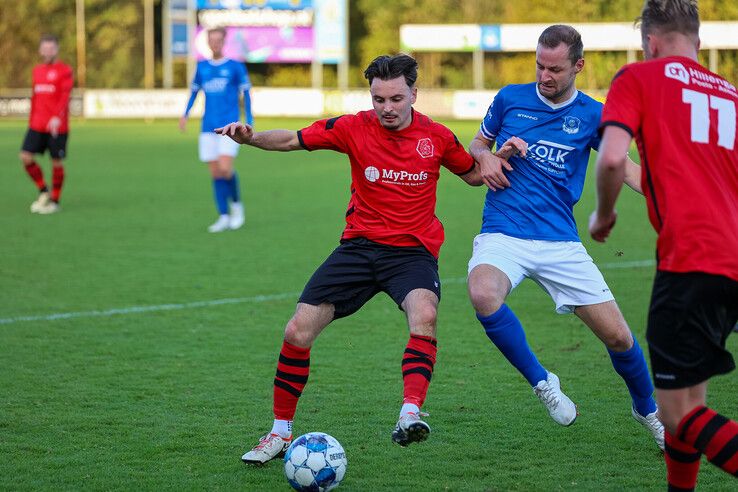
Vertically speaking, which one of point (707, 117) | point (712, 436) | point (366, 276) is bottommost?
point (712, 436)

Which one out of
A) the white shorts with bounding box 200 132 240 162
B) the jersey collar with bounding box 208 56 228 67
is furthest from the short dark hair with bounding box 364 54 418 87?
the jersey collar with bounding box 208 56 228 67

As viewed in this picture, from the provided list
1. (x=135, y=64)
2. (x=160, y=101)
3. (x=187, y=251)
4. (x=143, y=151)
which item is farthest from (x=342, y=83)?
(x=187, y=251)

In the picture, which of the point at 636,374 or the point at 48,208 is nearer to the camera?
the point at 636,374

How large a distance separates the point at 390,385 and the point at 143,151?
20.1m

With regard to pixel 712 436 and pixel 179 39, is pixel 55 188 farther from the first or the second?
pixel 179 39

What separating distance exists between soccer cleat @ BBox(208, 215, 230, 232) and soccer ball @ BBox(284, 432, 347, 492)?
833 cm

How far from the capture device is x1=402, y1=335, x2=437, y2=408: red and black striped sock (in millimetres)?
4520

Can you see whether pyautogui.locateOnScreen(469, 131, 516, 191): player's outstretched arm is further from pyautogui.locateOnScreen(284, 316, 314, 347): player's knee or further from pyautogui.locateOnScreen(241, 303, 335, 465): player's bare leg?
pyautogui.locateOnScreen(284, 316, 314, 347): player's knee

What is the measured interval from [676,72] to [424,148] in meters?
1.56

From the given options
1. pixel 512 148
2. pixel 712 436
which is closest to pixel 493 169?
pixel 512 148

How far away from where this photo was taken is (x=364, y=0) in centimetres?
5519

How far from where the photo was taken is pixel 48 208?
14312 millimetres

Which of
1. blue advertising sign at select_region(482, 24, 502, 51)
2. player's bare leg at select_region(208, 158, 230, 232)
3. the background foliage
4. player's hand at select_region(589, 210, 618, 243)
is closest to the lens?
player's hand at select_region(589, 210, 618, 243)

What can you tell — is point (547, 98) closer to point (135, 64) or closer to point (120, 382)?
point (120, 382)
